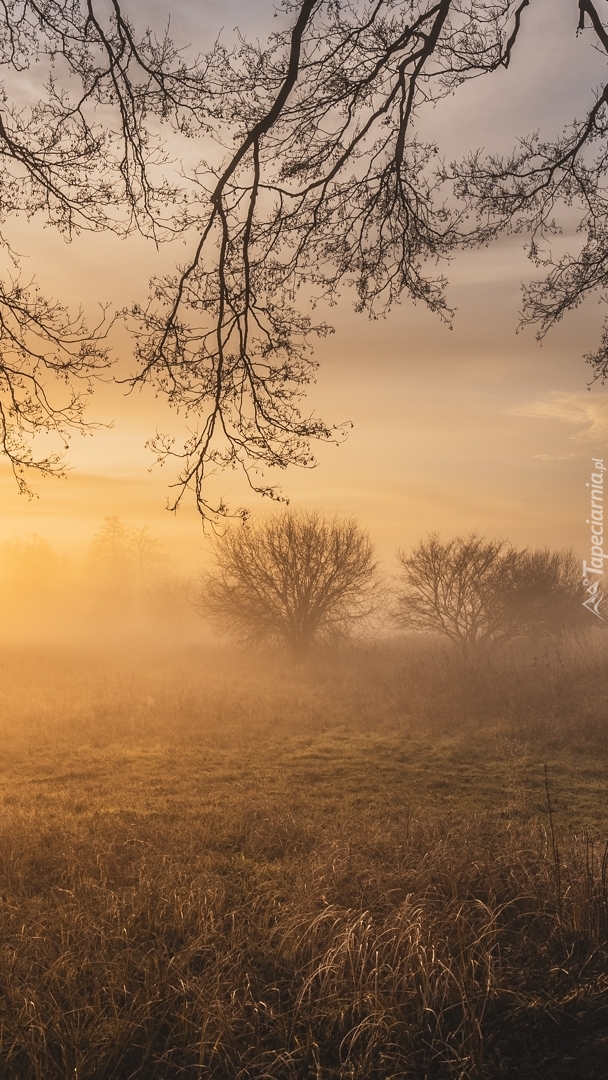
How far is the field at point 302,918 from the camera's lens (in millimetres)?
3227

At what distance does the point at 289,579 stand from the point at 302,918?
73.0 ft

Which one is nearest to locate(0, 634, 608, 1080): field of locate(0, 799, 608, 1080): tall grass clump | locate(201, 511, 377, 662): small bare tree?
locate(0, 799, 608, 1080): tall grass clump

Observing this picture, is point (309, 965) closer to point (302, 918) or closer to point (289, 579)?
point (302, 918)

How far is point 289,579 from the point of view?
87.0ft

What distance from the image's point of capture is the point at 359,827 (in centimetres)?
694

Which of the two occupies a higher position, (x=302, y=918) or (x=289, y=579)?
(x=289, y=579)

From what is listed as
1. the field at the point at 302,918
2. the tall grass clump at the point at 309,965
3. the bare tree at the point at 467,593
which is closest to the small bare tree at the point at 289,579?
the bare tree at the point at 467,593

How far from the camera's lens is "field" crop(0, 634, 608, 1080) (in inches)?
127

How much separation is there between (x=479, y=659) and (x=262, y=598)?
26.8 ft

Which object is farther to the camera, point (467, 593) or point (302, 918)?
point (467, 593)

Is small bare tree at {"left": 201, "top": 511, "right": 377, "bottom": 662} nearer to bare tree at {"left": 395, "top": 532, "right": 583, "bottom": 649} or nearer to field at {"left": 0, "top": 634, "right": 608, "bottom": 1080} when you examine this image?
bare tree at {"left": 395, "top": 532, "right": 583, "bottom": 649}

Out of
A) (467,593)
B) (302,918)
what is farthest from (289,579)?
(302,918)

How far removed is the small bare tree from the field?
14542 millimetres

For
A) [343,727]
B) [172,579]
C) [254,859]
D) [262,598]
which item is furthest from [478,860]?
[172,579]
